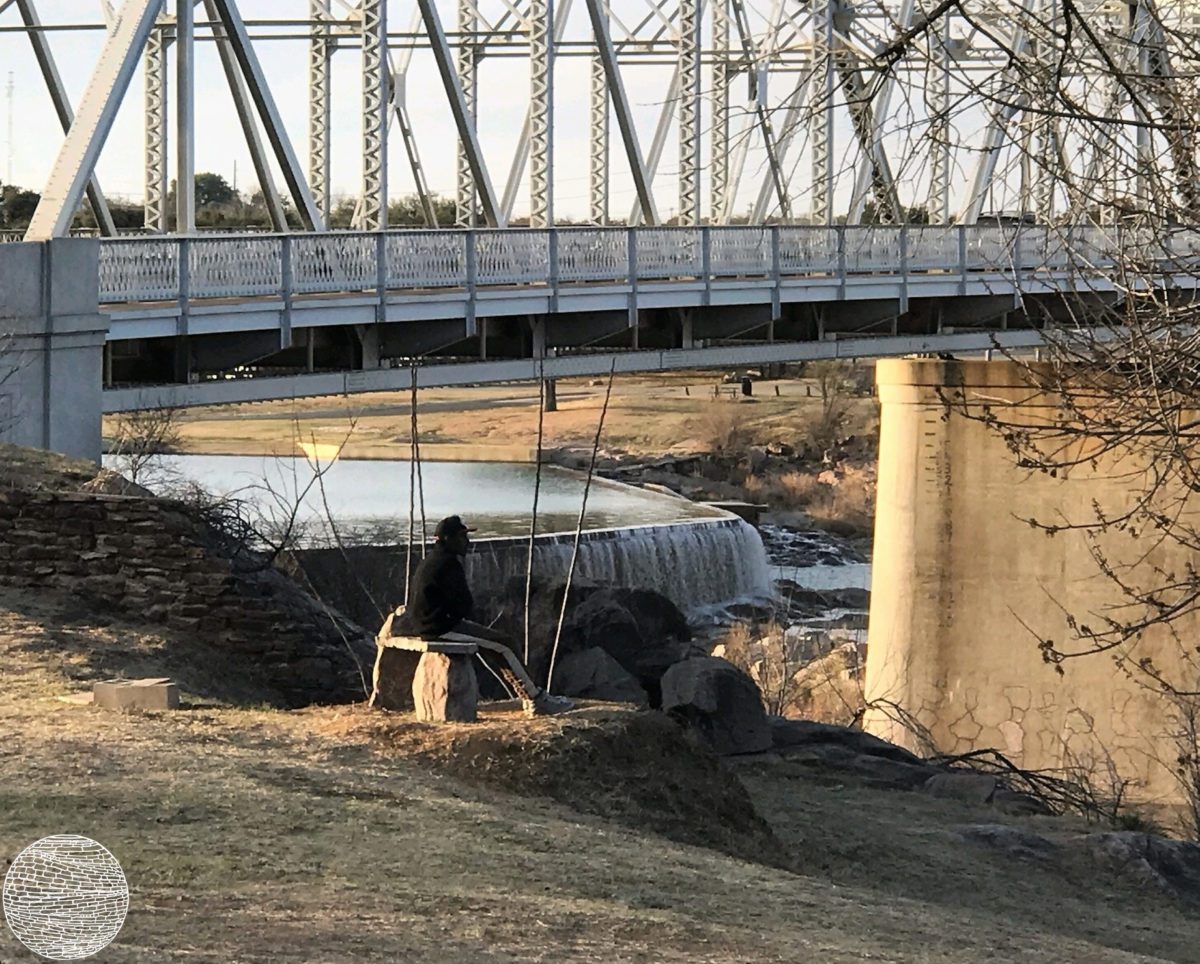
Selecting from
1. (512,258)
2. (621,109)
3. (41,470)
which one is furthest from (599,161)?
(41,470)

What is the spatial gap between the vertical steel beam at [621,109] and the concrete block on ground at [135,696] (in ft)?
90.9

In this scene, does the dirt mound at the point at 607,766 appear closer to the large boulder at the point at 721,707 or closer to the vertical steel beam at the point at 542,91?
the large boulder at the point at 721,707

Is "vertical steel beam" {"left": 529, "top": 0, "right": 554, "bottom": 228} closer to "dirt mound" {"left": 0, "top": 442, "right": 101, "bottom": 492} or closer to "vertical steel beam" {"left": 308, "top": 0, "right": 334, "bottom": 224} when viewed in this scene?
"vertical steel beam" {"left": 308, "top": 0, "right": 334, "bottom": 224}

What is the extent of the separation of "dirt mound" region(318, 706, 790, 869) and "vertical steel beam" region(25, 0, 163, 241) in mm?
11513

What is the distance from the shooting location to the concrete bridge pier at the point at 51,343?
1898 cm

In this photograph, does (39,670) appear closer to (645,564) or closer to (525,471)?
(645,564)

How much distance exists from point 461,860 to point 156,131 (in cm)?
2822

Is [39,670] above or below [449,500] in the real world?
above

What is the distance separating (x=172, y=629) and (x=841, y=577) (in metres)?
32.7

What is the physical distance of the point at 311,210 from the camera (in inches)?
1110

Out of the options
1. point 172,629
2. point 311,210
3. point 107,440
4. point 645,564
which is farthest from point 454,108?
point 172,629

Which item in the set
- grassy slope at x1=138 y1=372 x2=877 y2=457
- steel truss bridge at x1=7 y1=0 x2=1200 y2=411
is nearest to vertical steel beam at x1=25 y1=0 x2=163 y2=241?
steel truss bridge at x1=7 y1=0 x2=1200 y2=411

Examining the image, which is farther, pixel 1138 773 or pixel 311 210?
pixel 311 210

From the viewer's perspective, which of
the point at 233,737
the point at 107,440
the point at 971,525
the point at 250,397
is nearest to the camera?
the point at 233,737
